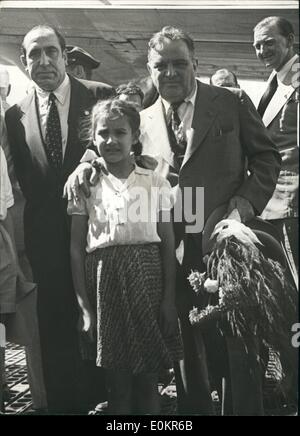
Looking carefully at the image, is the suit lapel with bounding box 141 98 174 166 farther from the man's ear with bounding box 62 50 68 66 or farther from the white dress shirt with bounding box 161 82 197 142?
the man's ear with bounding box 62 50 68 66

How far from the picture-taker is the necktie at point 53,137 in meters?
3.74

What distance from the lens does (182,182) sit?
3605 mm

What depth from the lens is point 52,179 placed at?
3.73 metres

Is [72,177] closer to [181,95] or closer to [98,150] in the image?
[98,150]

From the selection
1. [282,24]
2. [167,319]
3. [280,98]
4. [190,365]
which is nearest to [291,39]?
[282,24]

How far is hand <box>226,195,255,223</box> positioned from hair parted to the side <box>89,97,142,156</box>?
575 millimetres

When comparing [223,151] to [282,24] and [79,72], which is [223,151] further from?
[79,72]

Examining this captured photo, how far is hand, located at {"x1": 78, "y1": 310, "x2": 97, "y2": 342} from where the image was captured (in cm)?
353

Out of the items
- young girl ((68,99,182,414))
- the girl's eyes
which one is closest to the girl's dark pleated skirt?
young girl ((68,99,182,414))

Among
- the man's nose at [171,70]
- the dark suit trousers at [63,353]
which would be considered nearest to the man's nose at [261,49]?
the man's nose at [171,70]

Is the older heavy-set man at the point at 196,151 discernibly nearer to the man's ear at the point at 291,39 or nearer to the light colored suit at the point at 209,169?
the light colored suit at the point at 209,169
